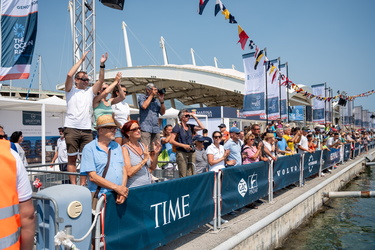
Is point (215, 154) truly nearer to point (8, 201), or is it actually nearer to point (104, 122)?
point (104, 122)

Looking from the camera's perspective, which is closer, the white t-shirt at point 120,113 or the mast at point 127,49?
the white t-shirt at point 120,113

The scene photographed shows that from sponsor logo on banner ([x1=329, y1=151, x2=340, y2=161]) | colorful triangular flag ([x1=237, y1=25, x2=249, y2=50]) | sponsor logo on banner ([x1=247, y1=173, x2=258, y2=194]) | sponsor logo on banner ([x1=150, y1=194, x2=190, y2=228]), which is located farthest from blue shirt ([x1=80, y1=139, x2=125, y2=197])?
sponsor logo on banner ([x1=329, y1=151, x2=340, y2=161])

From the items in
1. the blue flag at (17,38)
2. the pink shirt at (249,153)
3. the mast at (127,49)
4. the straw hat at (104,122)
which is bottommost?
the pink shirt at (249,153)

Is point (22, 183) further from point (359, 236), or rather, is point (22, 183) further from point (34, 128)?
point (34, 128)

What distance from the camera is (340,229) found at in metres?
7.91

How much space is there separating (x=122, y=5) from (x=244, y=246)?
9707 millimetres

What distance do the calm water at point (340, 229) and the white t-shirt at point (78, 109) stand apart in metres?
4.61

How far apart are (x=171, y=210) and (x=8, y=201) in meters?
2.65

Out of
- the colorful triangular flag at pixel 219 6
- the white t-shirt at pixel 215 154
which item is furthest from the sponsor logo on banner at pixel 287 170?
the colorful triangular flag at pixel 219 6

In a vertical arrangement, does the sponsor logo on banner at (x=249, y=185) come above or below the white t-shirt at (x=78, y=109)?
below

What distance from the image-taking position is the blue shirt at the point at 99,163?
3.46 meters

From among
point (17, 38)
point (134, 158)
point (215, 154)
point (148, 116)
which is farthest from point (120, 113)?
point (17, 38)

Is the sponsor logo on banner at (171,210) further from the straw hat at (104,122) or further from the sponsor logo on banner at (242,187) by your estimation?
the sponsor logo on banner at (242,187)

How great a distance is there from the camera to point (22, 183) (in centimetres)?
196
